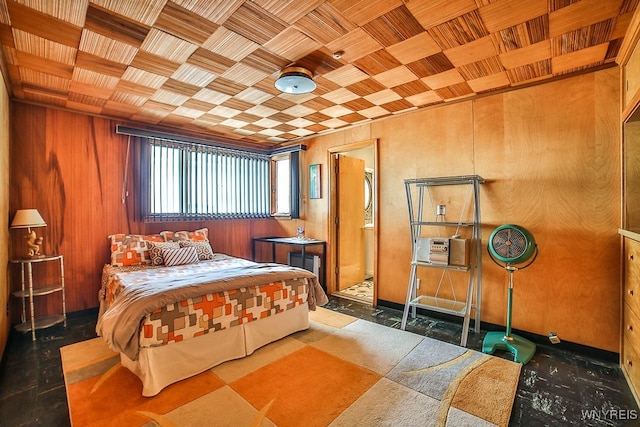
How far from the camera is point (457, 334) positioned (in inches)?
118

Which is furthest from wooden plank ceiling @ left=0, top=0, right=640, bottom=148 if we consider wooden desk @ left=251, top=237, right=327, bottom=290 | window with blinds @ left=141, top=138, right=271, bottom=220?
wooden desk @ left=251, top=237, right=327, bottom=290

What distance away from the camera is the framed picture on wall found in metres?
4.69

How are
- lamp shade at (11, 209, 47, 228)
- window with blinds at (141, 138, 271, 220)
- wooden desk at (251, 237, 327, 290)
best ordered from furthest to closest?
wooden desk at (251, 237, 327, 290) < window with blinds at (141, 138, 271, 220) < lamp shade at (11, 209, 47, 228)

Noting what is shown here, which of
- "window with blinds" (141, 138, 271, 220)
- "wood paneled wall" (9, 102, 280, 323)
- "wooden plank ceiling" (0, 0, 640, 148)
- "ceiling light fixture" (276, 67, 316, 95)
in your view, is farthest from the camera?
"window with blinds" (141, 138, 271, 220)

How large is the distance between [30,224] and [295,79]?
2.94 meters

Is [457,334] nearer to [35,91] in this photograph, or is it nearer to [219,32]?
[219,32]

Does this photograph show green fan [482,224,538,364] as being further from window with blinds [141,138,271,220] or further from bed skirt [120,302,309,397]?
window with blinds [141,138,271,220]

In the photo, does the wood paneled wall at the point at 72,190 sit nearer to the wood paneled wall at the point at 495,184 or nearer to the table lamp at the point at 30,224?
the wood paneled wall at the point at 495,184

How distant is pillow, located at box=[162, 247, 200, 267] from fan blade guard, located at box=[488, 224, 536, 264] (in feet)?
10.8

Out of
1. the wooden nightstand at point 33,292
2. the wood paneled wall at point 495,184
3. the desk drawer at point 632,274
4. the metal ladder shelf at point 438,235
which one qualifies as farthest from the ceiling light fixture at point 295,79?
the wooden nightstand at point 33,292

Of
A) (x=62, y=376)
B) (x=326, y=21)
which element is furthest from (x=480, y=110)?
(x=62, y=376)

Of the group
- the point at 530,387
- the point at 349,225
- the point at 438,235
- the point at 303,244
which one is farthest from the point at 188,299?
the point at 349,225

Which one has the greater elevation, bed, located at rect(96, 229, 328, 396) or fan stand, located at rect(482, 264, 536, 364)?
bed, located at rect(96, 229, 328, 396)

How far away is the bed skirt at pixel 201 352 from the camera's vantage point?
2.02 meters
